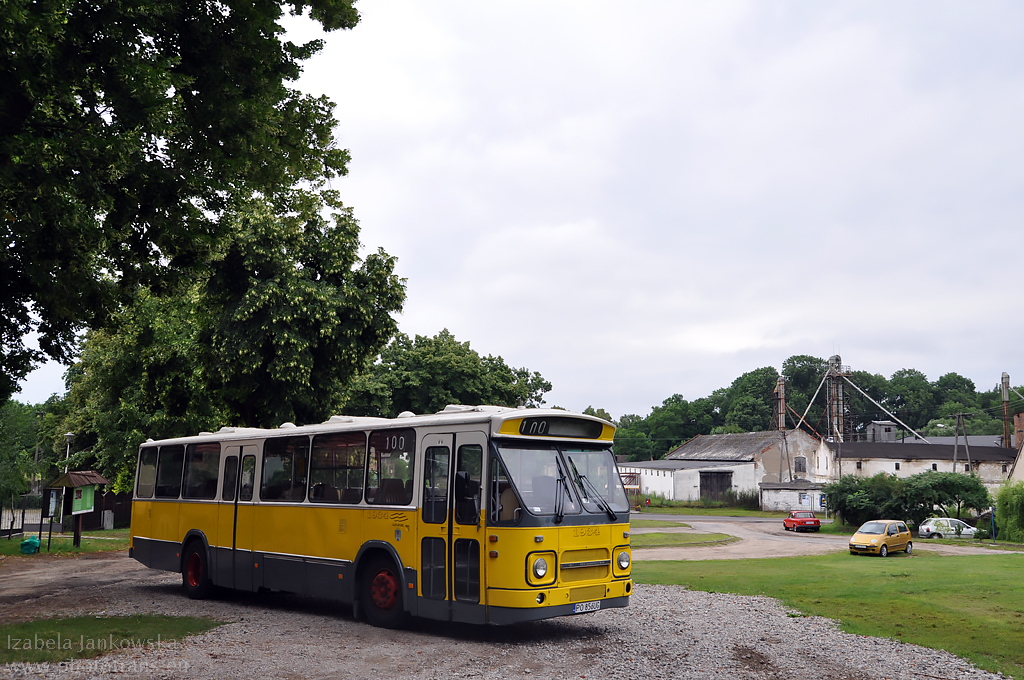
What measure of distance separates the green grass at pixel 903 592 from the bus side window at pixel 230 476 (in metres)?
9.14

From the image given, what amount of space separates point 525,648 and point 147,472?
11371 mm

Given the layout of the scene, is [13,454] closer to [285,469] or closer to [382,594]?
[285,469]

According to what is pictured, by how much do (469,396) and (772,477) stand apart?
42.7m

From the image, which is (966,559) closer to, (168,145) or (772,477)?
(168,145)

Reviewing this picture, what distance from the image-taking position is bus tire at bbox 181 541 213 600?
15.6m

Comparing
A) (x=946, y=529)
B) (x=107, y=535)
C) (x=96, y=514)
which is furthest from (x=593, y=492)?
(x=96, y=514)

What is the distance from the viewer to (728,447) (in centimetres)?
8812

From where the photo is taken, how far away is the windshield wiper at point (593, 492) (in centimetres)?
1142

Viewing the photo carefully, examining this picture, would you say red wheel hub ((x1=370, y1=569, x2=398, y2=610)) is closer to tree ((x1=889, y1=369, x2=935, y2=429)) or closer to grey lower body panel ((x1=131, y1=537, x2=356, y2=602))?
grey lower body panel ((x1=131, y1=537, x2=356, y2=602))

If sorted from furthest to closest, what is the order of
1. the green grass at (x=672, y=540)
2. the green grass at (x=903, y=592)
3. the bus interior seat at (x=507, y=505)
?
the green grass at (x=672, y=540)
the green grass at (x=903, y=592)
the bus interior seat at (x=507, y=505)

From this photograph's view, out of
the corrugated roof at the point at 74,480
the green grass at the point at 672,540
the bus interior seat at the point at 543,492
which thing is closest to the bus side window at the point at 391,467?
the bus interior seat at the point at 543,492

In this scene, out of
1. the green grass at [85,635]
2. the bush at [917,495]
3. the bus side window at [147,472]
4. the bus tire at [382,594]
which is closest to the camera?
the green grass at [85,635]

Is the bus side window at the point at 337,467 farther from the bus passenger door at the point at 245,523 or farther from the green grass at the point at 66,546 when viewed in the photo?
the green grass at the point at 66,546

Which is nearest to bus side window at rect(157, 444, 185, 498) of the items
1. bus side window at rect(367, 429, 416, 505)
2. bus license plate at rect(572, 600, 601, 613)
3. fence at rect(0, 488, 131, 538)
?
bus side window at rect(367, 429, 416, 505)
